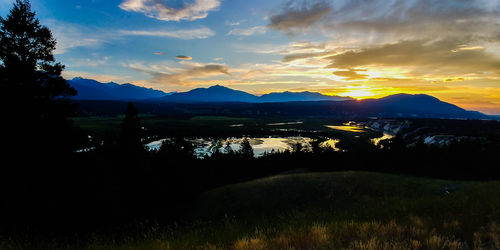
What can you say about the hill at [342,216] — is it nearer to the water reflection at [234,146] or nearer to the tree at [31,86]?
the tree at [31,86]

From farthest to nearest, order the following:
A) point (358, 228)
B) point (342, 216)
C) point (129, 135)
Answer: point (129, 135)
point (342, 216)
point (358, 228)

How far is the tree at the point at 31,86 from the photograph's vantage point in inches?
685

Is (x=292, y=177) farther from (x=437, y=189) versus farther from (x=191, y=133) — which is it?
(x=191, y=133)

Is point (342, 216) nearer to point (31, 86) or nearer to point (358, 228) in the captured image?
point (358, 228)

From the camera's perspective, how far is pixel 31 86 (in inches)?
719

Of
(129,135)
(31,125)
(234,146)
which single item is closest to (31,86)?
(31,125)

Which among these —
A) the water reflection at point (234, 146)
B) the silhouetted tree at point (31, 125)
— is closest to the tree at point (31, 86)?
the silhouetted tree at point (31, 125)

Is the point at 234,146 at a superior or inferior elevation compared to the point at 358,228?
inferior

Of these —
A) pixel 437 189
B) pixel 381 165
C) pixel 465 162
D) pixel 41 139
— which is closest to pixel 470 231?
pixel 437 189

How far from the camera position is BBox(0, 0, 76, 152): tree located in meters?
17.4

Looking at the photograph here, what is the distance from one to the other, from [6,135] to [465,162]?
83.8m

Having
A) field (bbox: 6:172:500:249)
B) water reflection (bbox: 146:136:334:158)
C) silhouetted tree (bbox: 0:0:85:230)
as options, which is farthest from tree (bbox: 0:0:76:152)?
water reflection (bbox: 146:136:334:158)

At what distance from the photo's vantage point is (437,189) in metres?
23.7

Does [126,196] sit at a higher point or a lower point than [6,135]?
lower
